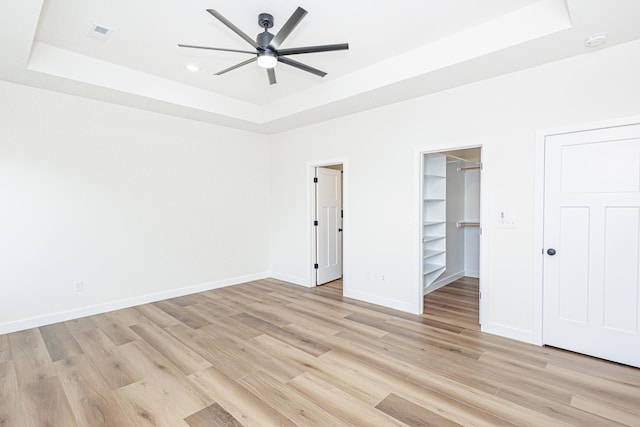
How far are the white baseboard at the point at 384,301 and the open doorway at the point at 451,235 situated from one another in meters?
0.19

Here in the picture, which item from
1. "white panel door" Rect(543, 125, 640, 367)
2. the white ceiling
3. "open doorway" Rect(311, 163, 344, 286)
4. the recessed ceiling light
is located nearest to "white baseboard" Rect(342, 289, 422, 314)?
"open doorway" Rect(311, 163, 344, 286)

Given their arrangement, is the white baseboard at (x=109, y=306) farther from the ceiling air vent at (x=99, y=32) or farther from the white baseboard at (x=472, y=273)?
the white baseboard at (x=472, y=273)

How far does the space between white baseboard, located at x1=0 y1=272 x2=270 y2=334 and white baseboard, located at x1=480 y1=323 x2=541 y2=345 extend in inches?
154

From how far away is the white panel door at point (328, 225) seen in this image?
5.57 m

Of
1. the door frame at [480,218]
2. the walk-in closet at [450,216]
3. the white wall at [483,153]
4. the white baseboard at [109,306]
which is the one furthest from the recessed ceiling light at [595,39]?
the white baseboard at [109,306]

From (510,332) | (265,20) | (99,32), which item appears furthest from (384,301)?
(99,32)

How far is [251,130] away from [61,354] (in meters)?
4.06

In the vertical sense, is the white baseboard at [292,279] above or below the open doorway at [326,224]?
below

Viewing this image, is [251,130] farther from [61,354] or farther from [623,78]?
[623,78]

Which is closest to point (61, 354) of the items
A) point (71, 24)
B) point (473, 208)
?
point (71, 24)

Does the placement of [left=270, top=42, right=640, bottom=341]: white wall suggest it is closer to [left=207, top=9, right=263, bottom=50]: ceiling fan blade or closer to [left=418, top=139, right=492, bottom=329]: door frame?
[left=418, top=139, right=492, bottom=329]: door frame

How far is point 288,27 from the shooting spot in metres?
2.30

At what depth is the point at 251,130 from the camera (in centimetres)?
565

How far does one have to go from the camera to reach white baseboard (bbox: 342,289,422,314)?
13.4 ft
